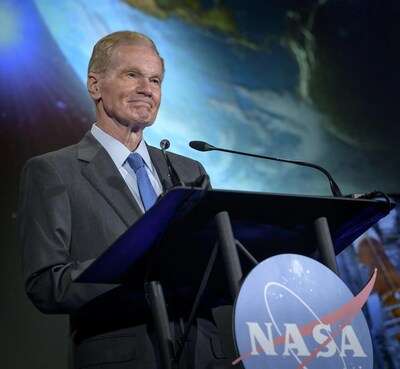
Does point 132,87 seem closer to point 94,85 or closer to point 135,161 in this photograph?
point 94,85

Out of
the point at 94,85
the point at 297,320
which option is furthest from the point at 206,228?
the point at 94,85

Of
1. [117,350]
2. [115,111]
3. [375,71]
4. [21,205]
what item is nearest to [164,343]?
[117,350]

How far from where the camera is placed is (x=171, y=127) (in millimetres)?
3314

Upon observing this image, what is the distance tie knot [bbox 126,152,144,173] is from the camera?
1.90 meters

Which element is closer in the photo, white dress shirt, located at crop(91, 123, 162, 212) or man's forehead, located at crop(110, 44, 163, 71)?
white dress shirt, located at crop(91, 123, 162, 212)

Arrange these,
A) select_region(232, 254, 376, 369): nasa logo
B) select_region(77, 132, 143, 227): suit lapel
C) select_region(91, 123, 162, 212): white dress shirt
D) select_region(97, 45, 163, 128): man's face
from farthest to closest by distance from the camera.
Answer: select_region(97, 45, 163, 128): man's face, select_region(91, 123, 162, 212): white dress shirt, select_region(77, 132, 143, 227): suit lapel, select_region(232, 254, 376, 369): nasa logo

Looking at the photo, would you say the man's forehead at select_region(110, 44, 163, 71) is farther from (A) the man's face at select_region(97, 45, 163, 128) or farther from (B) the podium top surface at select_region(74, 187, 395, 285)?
(B) the podium top surface at select_region(74, 187, 395, 285)

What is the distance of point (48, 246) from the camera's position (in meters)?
1.60

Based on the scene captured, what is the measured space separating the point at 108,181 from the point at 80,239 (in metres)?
0.18

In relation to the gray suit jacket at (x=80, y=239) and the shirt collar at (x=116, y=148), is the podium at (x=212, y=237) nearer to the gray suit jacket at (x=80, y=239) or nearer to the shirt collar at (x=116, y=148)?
the gray suit jacket at (x=80, y=239)

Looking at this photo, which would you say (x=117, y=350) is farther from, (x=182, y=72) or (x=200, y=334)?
(x=182, y=72)

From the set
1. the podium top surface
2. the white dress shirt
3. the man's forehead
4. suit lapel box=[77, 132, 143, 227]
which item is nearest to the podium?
the podium top surface

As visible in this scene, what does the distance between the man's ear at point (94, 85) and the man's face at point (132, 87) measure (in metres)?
0.04

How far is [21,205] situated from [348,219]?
858mm
